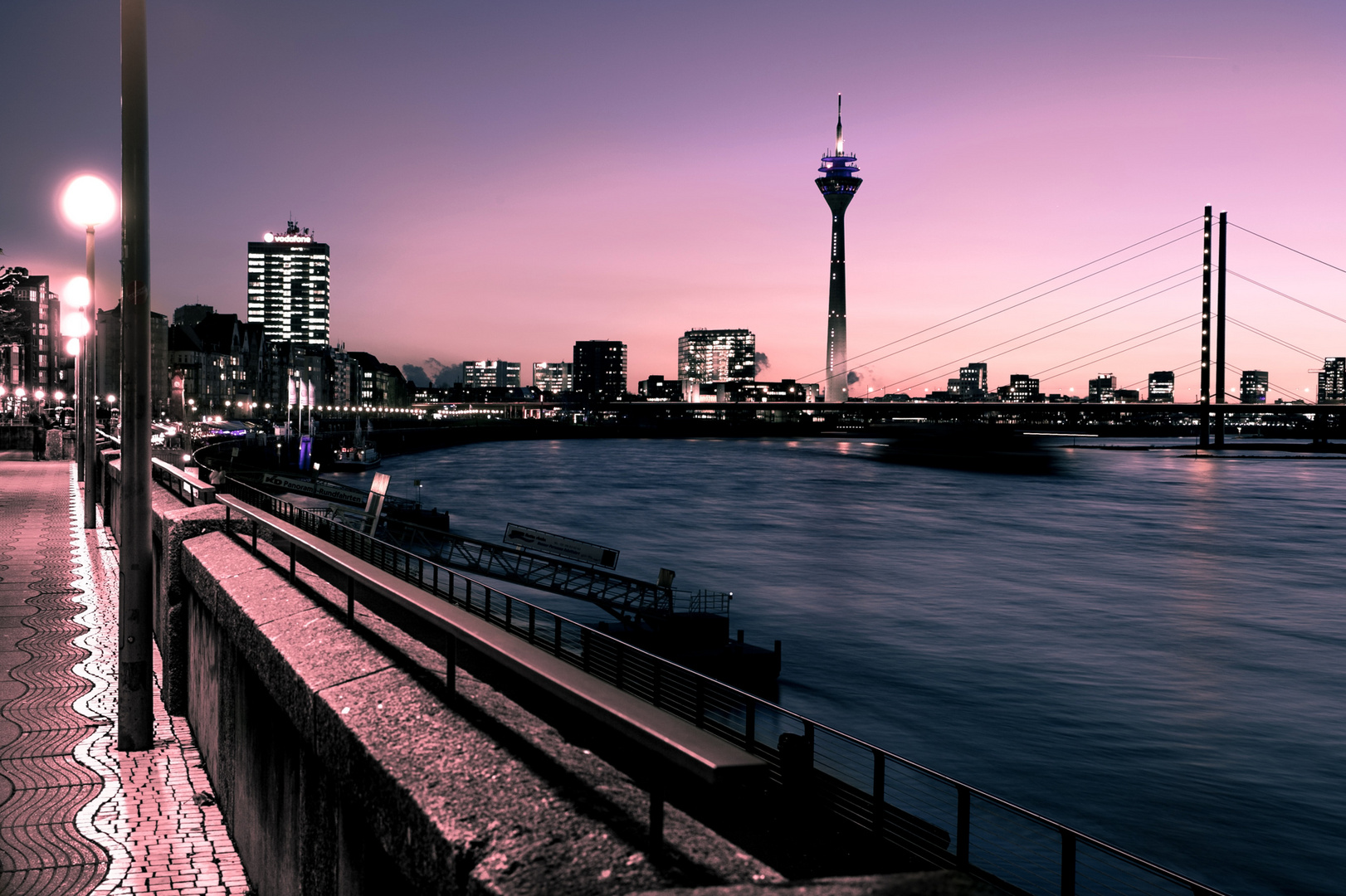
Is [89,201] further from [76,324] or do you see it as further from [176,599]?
[76,324]

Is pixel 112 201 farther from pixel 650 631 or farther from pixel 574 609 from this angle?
pixel 574 609

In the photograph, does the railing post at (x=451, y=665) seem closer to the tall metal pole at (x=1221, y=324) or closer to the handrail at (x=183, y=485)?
the handrail at (x=183, y=485)

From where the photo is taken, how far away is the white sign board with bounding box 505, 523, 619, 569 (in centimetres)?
3637

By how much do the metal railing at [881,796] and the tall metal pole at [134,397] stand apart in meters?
2.09

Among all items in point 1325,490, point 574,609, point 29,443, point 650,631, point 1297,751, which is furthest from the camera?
point 1325,490

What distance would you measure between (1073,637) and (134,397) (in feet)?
119

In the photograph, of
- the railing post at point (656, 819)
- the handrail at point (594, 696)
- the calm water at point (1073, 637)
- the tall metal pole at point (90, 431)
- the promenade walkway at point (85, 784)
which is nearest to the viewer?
the handrail at point (594, 696)

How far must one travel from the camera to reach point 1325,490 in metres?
116

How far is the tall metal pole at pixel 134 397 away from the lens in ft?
26.5

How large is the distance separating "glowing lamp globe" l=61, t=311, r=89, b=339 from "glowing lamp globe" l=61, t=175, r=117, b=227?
591 inches

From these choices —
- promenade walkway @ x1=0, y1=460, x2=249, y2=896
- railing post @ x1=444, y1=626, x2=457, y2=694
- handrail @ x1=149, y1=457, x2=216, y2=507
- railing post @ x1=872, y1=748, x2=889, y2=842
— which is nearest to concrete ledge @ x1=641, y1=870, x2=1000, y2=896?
railing post @ x1=444, y1=626, x2=457, y2=694

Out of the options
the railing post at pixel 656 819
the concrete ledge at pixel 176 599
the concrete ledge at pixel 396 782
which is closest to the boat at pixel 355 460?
the concrete ledge at pixel 176 599

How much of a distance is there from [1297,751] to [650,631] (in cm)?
1748

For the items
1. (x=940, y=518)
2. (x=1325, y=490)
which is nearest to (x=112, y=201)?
(x=940, y=518)
